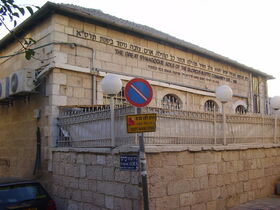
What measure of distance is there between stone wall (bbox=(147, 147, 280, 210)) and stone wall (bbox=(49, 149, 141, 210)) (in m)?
0.46

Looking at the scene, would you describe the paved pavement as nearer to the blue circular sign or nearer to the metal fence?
the metal fence

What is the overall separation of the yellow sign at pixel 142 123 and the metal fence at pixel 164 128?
3.04 ft

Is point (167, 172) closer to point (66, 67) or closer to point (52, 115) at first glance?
point (52, 115)

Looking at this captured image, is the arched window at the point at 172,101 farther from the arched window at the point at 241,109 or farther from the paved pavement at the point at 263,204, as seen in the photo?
the paved pavement at the point at 263,204

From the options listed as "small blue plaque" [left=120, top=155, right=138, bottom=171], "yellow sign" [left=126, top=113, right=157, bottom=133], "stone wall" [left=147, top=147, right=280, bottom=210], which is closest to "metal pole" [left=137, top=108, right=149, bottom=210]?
"yellow sign" [left=126, top=113, right=157, bottom=133]

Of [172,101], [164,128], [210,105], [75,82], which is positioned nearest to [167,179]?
[164,128]

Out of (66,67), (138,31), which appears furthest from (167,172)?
(138,31)

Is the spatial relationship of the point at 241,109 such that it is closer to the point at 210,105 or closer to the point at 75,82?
the point at 210,105

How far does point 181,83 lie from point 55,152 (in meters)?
6.20

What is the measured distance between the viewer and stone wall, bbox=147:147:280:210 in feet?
20.1

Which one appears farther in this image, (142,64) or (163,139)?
(142,64)

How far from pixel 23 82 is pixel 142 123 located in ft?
17.3

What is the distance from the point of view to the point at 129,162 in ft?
19.0

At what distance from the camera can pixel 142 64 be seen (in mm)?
11461
